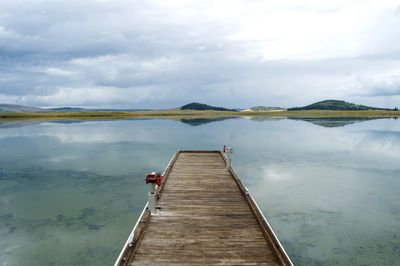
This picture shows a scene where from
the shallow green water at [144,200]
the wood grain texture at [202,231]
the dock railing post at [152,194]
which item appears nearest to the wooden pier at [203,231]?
the wood grain texture at [202,231]

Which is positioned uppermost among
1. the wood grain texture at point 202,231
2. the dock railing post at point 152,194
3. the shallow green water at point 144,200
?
the dock railing post at point 152,194

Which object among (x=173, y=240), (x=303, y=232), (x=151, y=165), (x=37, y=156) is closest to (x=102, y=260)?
(x=173, y=240)

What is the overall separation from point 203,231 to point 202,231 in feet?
0.11

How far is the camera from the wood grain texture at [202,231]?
8.86m

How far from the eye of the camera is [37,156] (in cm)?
3541

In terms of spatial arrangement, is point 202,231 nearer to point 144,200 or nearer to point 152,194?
point 152,194

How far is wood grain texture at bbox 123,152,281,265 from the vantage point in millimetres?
8859

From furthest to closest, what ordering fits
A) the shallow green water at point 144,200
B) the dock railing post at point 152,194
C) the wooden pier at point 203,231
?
the shallow green water at point 144,200 → the dock railing post at point 152,194 → the wooden pier at point 203,231

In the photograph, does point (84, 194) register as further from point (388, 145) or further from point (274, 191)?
point (388, 145)

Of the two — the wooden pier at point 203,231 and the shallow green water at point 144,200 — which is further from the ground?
the wooden pier at point 203,231

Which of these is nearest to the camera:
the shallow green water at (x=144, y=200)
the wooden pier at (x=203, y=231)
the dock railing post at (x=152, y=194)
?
the wooden pier at (x=203, y=231)

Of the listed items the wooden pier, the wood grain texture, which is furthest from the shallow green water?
the wood grain texture

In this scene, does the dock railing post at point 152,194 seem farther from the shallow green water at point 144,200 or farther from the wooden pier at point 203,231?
the shallow green water at point 144,200

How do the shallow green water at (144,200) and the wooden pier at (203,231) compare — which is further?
the shallow green water at (144,200)
